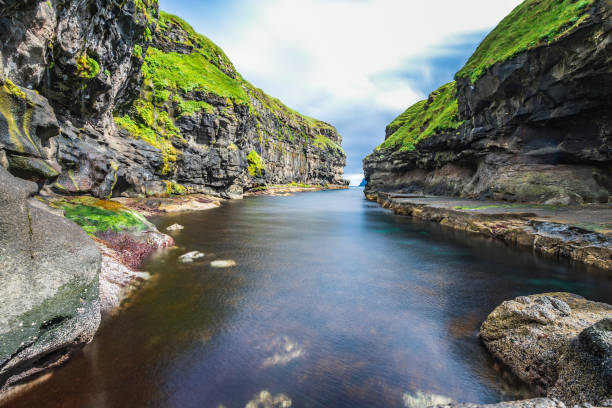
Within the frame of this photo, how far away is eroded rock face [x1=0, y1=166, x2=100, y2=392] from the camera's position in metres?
4.02

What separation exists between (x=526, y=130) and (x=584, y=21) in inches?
374

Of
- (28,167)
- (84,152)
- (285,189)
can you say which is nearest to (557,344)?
(28,167)

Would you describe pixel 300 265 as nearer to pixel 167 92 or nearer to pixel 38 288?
pixel 38 288

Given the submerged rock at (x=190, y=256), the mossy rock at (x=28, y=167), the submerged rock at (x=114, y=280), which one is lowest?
the submerged rock at (x=190, y=256)

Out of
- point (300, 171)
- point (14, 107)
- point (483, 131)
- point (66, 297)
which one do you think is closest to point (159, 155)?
point (14, 107)

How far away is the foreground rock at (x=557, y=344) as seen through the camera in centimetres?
374

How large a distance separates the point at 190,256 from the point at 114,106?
3047cm

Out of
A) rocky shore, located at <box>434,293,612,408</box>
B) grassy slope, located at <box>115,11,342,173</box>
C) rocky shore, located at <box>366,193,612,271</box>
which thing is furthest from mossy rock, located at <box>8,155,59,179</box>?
grassy slope, located at <box>115,11,342,173</box>

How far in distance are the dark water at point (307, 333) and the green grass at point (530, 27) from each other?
18.1 m

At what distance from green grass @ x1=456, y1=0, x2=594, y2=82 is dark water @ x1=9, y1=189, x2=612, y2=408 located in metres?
18.1

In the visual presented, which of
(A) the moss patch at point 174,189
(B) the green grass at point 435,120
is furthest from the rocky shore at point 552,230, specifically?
(A) the moss patch at point 174,189

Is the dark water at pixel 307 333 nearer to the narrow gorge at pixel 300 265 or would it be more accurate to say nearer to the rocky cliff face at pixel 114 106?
the narrow gorge at pixel 300 265

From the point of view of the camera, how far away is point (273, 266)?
39.8 feet

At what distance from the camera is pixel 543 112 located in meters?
22.6
